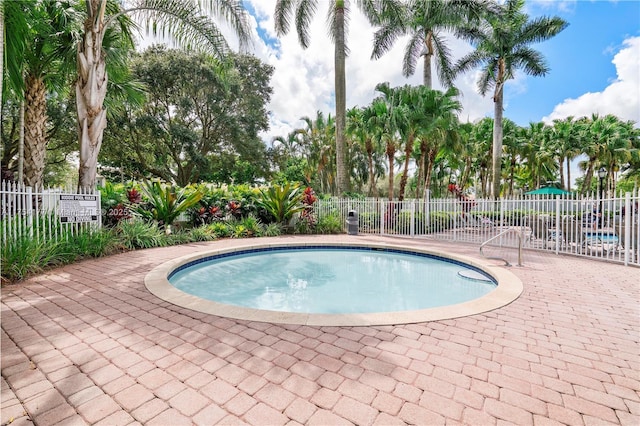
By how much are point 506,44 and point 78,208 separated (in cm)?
2180

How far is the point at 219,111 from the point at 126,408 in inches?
855

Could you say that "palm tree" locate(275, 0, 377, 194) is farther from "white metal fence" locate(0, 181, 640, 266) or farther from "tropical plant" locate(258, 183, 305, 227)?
"tropical plant" locate(258, 183, 305, 227)

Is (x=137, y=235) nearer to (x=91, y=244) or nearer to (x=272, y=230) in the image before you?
(x=91, y=244)

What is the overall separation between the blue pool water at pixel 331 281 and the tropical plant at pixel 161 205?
295 centimetres

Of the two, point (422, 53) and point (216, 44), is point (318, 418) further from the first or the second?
point (422, 53)

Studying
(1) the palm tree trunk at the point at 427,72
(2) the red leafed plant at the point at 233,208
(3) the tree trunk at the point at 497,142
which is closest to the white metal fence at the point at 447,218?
(2) the red leafed plant at the point at 233,208

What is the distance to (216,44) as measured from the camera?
853 centimetres

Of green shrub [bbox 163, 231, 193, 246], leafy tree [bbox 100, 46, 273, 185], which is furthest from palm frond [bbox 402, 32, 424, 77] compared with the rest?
green shrub [bbox 163, 231, 193, 246]

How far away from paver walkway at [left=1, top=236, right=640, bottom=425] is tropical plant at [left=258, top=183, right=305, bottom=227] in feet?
26.7

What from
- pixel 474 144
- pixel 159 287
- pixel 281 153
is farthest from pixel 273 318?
pixel 474 144

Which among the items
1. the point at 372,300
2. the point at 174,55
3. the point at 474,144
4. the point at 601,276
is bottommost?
the point at 372,300

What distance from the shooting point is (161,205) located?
959cm

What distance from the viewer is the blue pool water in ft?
16.8

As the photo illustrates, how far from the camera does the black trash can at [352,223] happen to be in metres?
12.4
